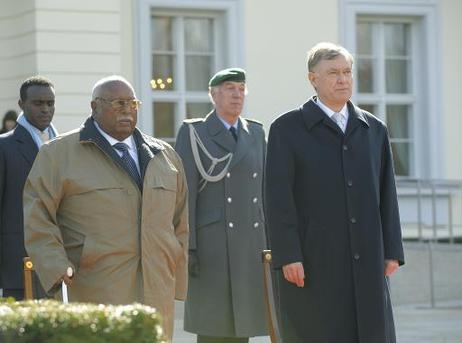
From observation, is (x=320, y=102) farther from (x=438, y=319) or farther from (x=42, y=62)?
(x=42, y=62)

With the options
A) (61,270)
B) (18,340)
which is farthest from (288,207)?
(18,340)

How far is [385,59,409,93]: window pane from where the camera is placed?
18.5m

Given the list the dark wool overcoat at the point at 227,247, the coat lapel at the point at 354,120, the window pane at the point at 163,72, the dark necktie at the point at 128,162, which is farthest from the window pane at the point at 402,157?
the dark necktie at the point at 128,162

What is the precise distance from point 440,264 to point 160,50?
386 cm

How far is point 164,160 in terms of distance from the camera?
25.3 feet

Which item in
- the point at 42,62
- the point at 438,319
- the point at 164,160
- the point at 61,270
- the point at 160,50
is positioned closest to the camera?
the point at 61,270

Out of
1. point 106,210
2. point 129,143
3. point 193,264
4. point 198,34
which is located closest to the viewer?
point 106,210

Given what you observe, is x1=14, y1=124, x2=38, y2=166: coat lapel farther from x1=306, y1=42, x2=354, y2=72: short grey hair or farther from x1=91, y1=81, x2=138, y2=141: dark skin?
x1=306, y1=42, x2=354, y2=72: short grey hair

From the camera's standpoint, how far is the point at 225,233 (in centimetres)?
928

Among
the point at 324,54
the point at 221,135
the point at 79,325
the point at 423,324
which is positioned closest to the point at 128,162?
the point at 324,54

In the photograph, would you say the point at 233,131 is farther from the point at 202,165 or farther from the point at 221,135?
the point at 202,165

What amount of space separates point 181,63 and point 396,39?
9.41ft

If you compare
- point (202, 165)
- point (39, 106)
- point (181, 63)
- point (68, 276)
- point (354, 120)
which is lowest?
point (68, 276)

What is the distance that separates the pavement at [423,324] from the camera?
40.9ft
